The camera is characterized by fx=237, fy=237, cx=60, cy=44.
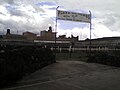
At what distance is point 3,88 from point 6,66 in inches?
39.5

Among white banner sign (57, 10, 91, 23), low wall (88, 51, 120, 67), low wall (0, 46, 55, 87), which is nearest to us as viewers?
low wall (0, 46, 55, 87)

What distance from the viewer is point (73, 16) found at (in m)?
21.0

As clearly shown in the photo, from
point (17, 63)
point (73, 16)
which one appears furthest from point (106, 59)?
point (17, 63)

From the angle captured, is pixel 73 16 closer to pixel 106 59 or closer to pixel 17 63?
pixel 106 59

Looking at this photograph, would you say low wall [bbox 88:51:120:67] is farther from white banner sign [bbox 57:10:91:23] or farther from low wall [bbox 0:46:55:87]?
low wall [bbox 0:46:55:87]

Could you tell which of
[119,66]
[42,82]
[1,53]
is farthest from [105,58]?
[1,53]

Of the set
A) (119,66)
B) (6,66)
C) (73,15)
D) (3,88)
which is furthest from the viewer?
(73,15)

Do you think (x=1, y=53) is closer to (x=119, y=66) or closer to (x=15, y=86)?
(x=15, y=86)

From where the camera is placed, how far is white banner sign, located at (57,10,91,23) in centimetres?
2006

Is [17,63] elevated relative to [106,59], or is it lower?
elevated

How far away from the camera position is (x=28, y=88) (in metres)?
9.02

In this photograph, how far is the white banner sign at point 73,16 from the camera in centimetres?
2006

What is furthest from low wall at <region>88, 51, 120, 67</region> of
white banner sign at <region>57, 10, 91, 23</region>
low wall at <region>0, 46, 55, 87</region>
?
low wall at <region>0, 46, 55, 87</region>

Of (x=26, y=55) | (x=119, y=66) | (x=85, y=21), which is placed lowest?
(x=119, y=66)
